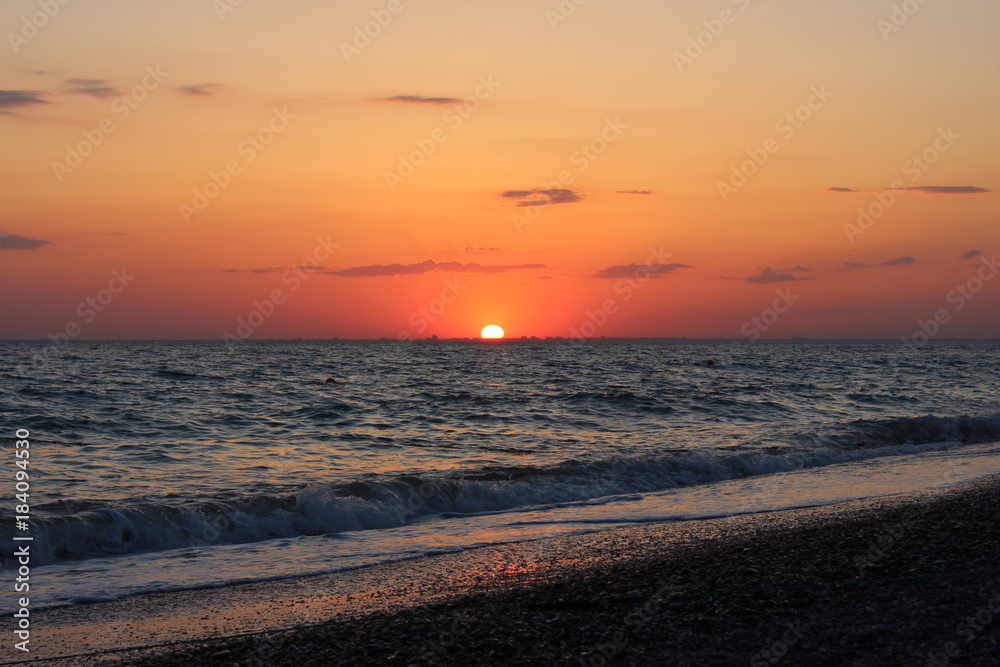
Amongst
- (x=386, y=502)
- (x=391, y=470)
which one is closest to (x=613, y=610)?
(x=386, y=502)

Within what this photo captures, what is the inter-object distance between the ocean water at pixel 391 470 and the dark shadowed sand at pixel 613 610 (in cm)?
146

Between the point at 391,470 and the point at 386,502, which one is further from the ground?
the point at 391,470

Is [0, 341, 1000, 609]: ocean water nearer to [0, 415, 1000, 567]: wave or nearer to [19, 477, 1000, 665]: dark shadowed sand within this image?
[0, 415, 1000, 567]: wave

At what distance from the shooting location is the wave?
38.0 ft

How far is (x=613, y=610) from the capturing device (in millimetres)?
7340

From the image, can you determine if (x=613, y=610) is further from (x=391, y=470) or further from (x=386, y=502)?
(x=391, y=470)

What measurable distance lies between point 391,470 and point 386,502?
11.5ft

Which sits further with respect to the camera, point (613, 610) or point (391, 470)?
point (391, 470)

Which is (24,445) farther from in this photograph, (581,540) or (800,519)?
(800,519)

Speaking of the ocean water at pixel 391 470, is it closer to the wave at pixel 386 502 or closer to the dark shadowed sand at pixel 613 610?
the wave at pixel 386 502

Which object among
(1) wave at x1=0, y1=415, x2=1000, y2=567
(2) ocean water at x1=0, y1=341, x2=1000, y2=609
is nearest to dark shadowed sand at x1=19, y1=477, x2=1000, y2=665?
(2) ocean water at x1=0, y1=341, x2=1000, y2=609

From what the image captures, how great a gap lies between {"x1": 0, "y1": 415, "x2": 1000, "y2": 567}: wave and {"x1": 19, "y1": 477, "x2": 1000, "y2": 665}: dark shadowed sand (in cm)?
329

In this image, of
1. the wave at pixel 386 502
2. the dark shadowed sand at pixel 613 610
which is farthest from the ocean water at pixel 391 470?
the dark shadowed sand at pixel 613 610

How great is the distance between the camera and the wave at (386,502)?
11.6m
